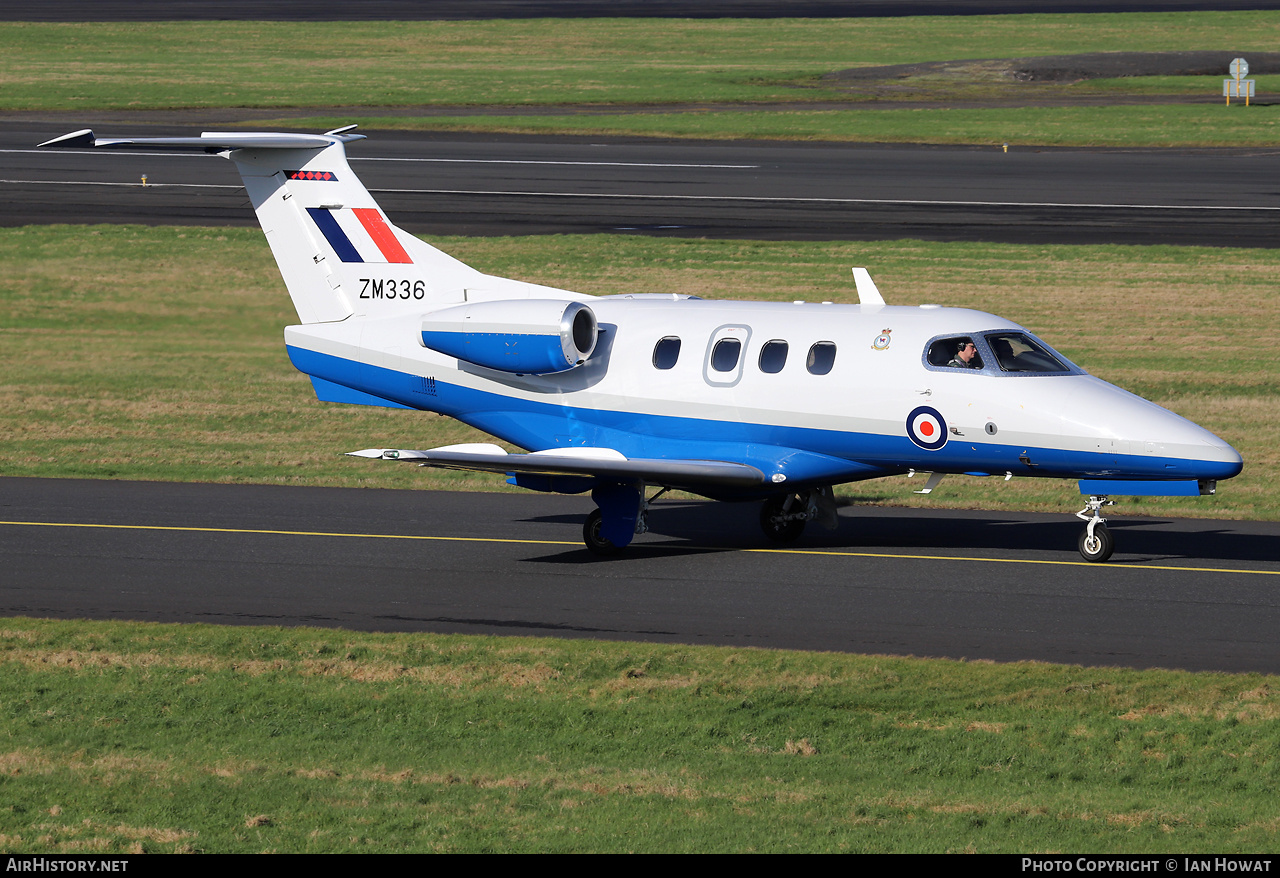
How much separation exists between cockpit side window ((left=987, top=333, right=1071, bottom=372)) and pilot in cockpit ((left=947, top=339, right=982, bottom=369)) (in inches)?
8.8

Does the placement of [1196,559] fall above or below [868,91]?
below

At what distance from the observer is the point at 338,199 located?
79.9 feet

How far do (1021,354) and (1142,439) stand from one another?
1942 mm

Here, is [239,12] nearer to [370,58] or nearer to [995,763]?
[370,58]

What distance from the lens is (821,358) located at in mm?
21125

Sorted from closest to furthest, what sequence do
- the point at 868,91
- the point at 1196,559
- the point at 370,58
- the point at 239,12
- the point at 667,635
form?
the point at 667,635 < the point at 1196,559 < the point at 868,91 < the point at 370,58 < the point at 239,12

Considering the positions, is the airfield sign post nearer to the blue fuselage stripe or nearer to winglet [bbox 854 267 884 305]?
winglet [bbox 854 267 884 305]

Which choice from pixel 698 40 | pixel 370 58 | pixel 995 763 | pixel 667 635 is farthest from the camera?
pixel 698 40

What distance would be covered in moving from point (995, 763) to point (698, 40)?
10113 cm

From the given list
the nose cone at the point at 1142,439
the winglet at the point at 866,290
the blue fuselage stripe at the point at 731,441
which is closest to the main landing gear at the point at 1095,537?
the blue fuselage stripe at the point at 731,441

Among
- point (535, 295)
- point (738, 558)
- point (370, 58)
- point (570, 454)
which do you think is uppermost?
point (370, 58)

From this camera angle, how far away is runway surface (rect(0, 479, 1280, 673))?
57.7ft

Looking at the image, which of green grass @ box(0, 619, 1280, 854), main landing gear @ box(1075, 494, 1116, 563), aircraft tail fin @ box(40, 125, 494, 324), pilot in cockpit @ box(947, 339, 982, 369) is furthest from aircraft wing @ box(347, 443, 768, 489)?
main landing gear @ box(1075, 494, 1116, 563)
